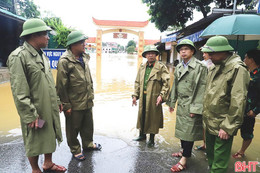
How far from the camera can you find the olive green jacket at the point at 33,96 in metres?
2.04

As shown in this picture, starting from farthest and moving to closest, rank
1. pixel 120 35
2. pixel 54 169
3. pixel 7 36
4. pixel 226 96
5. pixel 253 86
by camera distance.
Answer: pixel 120 35
pixel 7 36
pixel 253 86
pixel 54 169
pixel 226 96

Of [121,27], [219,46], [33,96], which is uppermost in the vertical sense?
[121,27]

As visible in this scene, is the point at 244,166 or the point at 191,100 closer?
the point at 191,100

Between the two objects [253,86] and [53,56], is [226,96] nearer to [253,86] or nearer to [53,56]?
[253,86]

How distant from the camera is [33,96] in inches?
87.7

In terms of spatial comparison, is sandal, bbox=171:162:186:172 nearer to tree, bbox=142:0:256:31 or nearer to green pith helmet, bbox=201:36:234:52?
green pith helmet, bbox=201:36:234:52

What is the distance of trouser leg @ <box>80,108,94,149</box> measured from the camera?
10.0 feet

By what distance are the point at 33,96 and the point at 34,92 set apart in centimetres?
5

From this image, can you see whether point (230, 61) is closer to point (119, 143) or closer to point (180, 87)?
point (180, 87)

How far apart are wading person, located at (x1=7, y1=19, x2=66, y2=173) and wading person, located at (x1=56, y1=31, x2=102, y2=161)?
31 cm

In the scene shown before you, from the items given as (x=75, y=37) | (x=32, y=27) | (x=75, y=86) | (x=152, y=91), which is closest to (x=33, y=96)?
(x=75, y=86)

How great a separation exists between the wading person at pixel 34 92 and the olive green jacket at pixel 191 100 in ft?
5.68

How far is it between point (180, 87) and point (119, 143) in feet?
5.28

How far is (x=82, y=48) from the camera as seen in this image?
9.30ft
